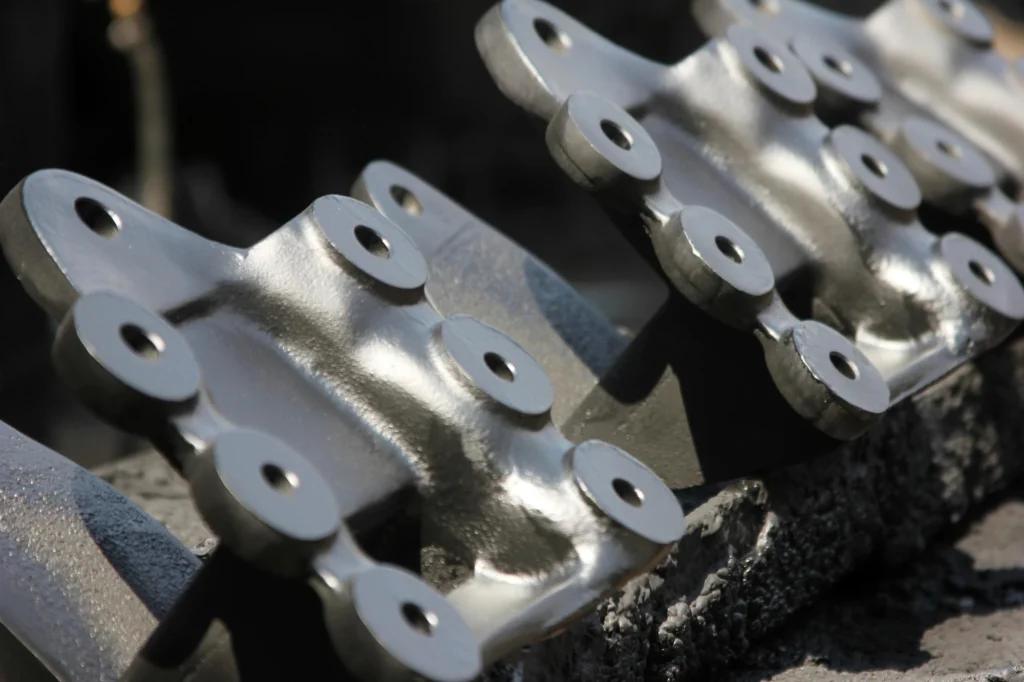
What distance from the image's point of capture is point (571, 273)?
353 cm

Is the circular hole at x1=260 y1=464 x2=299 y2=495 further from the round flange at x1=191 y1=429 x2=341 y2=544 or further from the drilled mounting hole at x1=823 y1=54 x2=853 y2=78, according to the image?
the drilled mounting hole at x1=823 y1=54 x2=853 y2=78

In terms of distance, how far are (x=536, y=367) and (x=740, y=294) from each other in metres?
0.15

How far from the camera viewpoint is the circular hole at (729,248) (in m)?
0.87

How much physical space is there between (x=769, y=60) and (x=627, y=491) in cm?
49

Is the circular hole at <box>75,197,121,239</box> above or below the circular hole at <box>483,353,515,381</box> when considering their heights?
below

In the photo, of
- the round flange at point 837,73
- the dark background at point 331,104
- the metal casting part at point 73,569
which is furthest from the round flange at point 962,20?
the dark background at point 331,104

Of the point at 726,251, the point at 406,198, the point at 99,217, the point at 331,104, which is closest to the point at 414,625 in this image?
the point at 99,217

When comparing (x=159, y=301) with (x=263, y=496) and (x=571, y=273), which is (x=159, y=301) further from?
(x=571, y=273)

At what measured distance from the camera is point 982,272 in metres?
1.05

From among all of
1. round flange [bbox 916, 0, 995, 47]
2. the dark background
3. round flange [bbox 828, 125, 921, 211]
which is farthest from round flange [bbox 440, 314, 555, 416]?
the dark background

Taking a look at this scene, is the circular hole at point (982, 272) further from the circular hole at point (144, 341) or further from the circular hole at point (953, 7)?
the circular hole at point (144, 341)

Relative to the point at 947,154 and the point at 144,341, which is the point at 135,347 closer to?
the point at 144,341

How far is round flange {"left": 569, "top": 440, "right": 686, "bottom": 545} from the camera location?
0.67 metres

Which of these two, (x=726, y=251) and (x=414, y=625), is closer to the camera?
(x=414, y=625)
